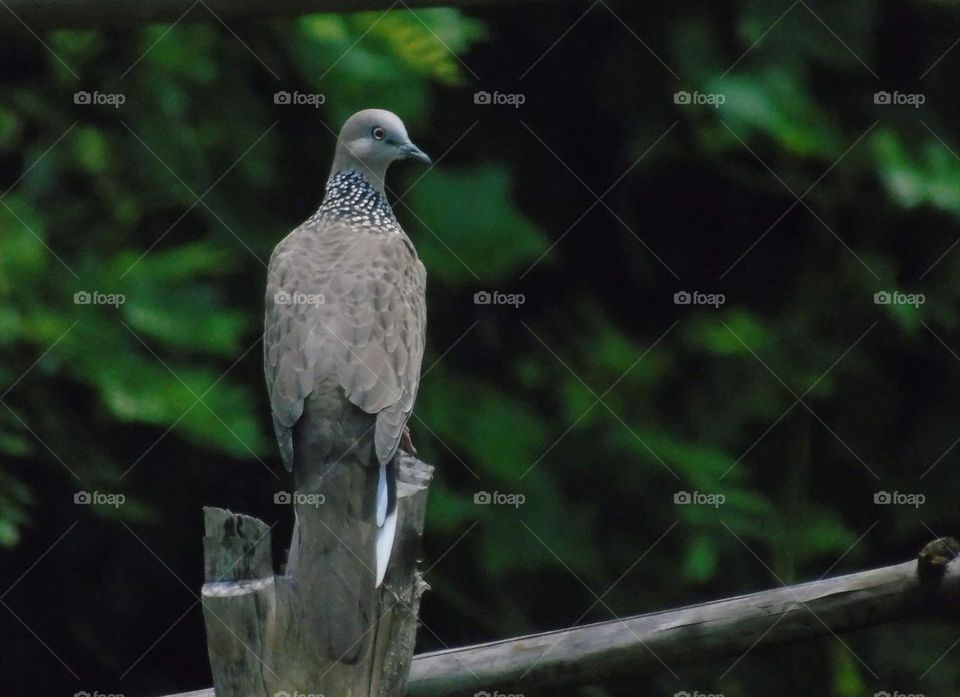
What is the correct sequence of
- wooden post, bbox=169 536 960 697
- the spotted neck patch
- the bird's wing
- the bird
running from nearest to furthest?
the bird < wooden post, bbox=169 536 960 697 < the bird's wing < the spotted neck patch

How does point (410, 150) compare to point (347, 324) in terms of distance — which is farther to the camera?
point (410, 150)

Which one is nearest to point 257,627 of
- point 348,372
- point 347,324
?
point 348,372

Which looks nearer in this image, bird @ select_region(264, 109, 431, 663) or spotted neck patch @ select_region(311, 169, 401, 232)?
bird @ select_region(264, 109, 431, 663)

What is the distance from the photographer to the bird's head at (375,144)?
3742 millimetres

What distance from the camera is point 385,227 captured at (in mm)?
3686

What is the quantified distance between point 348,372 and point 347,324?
19cm

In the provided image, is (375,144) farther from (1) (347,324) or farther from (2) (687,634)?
(2) (687,634)

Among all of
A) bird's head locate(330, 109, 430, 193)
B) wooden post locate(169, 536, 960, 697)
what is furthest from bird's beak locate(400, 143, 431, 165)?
wooden post locate(169, 536, 960, 697)

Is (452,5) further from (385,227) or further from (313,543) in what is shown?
(313,543)

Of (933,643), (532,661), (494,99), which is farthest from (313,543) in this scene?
(933,643)

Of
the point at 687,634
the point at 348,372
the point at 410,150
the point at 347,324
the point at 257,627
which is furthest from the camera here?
the point at 410,150

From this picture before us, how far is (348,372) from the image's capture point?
9.95ft

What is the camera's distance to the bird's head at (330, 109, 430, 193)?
374 centimetres

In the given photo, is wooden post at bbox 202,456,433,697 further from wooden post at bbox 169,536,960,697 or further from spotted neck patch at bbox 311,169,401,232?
spotted neck patch at bbox 311,169,401,232
